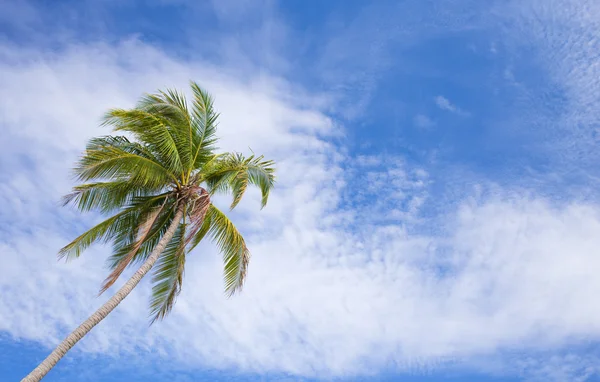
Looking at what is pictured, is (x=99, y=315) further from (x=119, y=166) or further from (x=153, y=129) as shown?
(x=153, y=129)

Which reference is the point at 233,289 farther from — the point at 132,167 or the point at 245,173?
the point at 132,167

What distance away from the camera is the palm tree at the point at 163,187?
46.4ft

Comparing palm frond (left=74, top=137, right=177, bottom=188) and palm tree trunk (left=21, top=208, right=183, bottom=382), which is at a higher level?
palm frond (left=74, top=137, right=177, bottom=188)

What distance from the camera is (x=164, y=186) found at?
15.3 metres

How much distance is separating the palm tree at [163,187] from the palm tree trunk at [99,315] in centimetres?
4

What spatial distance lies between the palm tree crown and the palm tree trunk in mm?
461

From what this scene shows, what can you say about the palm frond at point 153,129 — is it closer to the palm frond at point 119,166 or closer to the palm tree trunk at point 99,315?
the palm frond at point 119,166

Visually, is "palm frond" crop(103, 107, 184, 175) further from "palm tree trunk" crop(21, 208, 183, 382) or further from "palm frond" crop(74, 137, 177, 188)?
"palm tree trunk" crop(21, 208, 183, 382)

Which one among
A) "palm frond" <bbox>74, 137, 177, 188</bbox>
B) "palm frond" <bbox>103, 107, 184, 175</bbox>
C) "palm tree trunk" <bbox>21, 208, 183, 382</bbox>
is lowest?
"palm tree trunk" <bbox>21, 208, 183, 382</bbox>

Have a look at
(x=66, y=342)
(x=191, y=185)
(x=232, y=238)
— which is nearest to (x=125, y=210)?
(x=191, y=185)

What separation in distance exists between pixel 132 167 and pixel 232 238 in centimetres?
353

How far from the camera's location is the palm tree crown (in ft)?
46.7

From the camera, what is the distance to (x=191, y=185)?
15.3 m

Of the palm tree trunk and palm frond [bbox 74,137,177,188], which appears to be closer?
the palm tree trunk
